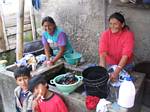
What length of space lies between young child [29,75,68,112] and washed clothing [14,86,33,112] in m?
0.11

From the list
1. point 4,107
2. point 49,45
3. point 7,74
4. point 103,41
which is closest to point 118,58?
point 103,41

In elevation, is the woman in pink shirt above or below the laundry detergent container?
above

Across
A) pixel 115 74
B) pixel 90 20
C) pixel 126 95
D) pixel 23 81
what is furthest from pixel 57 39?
pixel 126 95

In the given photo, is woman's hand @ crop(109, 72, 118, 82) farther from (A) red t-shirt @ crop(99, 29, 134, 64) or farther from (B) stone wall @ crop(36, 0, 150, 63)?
(B) stone wall @ crop(36, 0, 150, 63)

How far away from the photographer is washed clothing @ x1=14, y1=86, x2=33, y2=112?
3.03 metres

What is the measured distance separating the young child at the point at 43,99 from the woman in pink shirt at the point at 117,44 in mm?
821

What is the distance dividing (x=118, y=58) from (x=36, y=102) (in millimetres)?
1481

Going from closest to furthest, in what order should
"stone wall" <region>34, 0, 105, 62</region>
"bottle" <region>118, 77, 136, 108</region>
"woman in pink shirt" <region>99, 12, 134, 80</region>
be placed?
1. "bottle" <region>118, 77, 136, 108</region>
2. "woman in pink shirt" <region>99, 12, 134, 80</region>
3. "stone wall" <region>34, 0, 105, 62</region>

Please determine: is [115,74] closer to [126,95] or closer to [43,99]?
[126,95]

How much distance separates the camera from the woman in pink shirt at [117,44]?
3.26 meters

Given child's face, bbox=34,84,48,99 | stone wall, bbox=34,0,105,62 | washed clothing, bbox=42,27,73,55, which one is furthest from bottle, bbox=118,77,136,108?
stone wall, bbox=34,0,105,62

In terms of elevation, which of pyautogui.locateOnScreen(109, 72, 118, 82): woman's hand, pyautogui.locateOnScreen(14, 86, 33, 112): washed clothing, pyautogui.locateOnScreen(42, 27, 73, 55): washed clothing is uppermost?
pyautogui.locateOnScreen(42, 27, 73, 55): washed clothing

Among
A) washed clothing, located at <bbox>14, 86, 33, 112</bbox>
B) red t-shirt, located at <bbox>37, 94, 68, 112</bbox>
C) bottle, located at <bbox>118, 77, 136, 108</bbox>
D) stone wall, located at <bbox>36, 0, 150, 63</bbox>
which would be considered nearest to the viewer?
bottle, located at <bbox>118, 77, 136, 108</bbox>

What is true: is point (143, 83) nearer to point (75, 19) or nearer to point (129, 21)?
point (129, 21)
